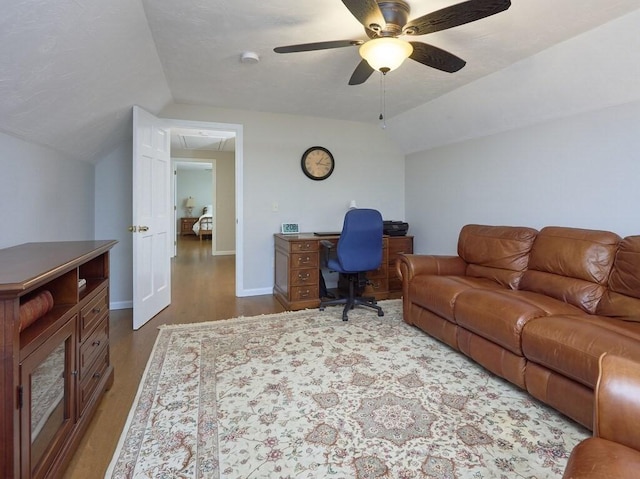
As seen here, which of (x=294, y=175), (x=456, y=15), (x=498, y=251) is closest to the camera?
(x=456, y=15)

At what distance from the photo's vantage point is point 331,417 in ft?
5.84

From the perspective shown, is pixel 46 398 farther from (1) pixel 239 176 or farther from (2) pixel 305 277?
(1) pixel 239 176

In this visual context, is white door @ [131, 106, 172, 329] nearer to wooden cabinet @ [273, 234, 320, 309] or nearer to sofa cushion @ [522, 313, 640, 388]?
wooden cabinet @ [273, 234, 320, 309]

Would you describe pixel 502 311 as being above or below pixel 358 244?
below

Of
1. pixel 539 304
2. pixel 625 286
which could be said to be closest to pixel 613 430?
pixel 539 304

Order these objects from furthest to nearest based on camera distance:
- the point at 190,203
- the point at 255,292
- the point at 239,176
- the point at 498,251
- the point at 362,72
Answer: the point at 190,203 → the point at 255,292 → the point at 239,176 → the point at 498,251 → the point at 362,72

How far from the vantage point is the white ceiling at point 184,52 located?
1.61 meters

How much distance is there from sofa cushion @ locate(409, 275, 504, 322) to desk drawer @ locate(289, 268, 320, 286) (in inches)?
44.0

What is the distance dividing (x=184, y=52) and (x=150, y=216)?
1.56 metres

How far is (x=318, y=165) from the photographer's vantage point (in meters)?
4.39

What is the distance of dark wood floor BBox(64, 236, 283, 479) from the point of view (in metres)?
1.54

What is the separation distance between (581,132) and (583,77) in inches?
17.4

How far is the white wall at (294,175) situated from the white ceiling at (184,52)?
766 millimetres

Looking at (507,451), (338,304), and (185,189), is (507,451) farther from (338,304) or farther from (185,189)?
(185,189)
